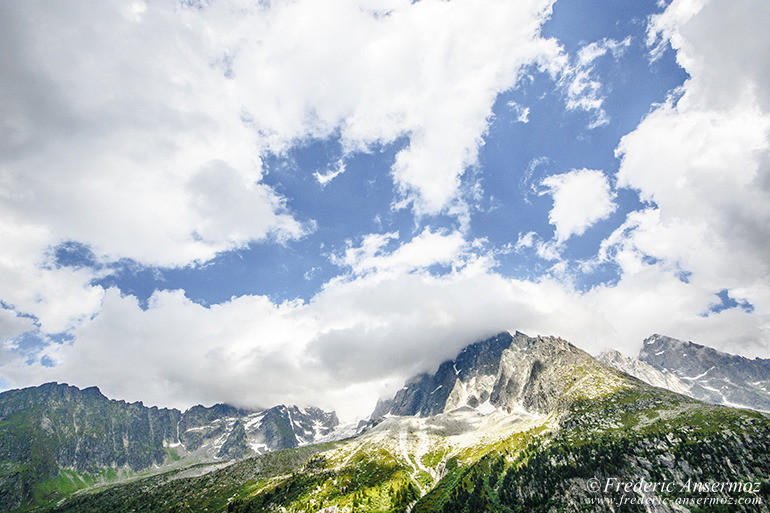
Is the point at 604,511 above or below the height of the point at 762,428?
below

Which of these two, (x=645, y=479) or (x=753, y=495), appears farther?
(x=645, y=479)

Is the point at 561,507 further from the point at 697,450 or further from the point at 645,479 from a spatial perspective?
the point at 697,450

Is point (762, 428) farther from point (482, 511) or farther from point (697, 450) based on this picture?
point (482, 511)

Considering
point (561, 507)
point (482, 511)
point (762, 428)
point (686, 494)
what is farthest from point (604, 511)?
point (762, 428)

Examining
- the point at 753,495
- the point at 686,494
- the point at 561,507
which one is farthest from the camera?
the point at 561,507

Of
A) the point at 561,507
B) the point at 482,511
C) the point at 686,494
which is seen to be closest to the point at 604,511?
the point at 561,507

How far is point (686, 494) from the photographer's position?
584ft

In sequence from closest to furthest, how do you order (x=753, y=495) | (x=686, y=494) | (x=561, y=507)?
1. (x=753, y=495)
2. (x=686, y=494)
3. (x=561, y=507)

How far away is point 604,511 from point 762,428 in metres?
102

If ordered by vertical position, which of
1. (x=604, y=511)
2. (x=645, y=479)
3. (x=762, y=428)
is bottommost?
(x=604, y=511)

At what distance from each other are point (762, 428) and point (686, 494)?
63.3m

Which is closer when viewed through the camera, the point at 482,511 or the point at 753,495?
the point at 753,495

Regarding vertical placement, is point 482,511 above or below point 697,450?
below

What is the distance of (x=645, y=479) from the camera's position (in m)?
192
